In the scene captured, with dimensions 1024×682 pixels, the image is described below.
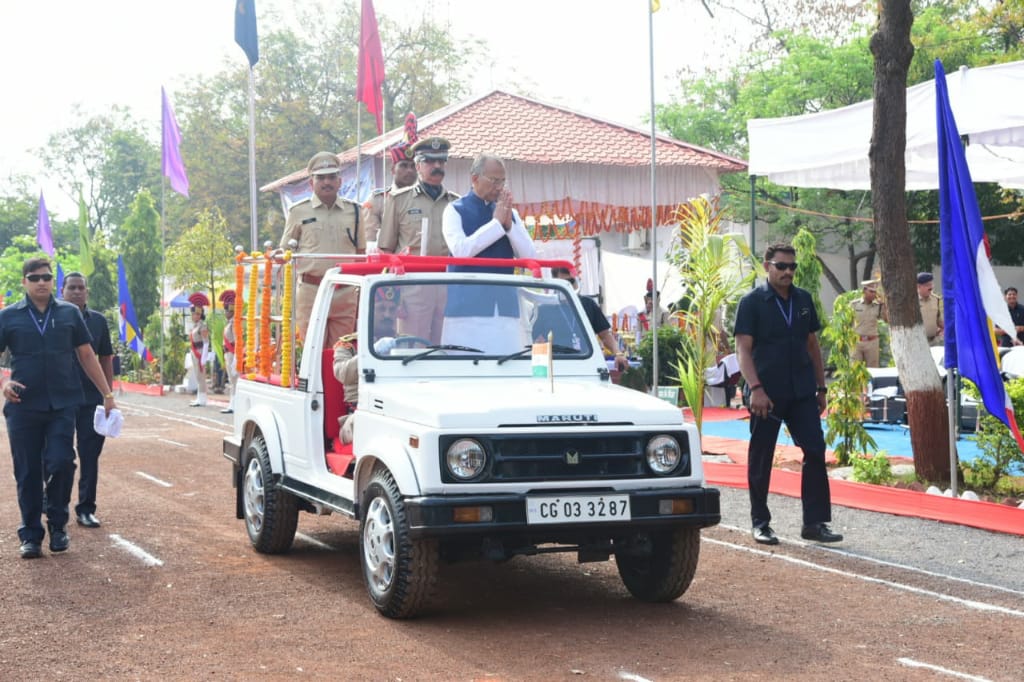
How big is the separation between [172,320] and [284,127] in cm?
2333

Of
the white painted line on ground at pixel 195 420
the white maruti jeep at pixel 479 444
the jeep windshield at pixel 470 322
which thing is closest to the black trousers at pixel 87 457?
the white maruti jeep at pixel 479 444

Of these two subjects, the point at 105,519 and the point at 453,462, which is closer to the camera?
the point at 453,462

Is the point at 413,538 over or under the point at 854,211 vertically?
under

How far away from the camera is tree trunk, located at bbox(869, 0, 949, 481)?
1206 centimetres

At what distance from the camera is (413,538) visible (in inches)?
267

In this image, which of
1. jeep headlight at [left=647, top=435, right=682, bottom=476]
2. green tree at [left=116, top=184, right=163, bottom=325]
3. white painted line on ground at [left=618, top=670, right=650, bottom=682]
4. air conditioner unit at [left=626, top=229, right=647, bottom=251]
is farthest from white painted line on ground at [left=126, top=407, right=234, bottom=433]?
green tree at [left=116, top=184, right=163, bottom=325]

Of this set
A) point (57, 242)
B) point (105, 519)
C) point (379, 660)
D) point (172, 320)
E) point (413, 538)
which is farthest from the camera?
point (57, 242)

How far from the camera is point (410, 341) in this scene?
8055 millimetres

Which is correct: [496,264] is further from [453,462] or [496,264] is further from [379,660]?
[379,660]

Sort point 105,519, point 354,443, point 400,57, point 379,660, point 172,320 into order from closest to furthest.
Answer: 1. point 379,660
2. point 354,443
3. point 105,519
4. point 172,320
5. point 400,57

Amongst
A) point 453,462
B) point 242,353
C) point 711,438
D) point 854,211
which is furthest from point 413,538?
point 854,211

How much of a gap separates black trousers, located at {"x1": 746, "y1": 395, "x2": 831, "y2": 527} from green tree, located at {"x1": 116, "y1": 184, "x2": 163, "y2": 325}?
43906mm

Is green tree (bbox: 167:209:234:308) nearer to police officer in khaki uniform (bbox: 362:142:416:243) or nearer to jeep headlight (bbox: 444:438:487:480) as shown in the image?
police officer in khaki uniform (bbox: 362:142:416:243)

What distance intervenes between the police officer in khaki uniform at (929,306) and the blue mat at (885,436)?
5.30 ft
